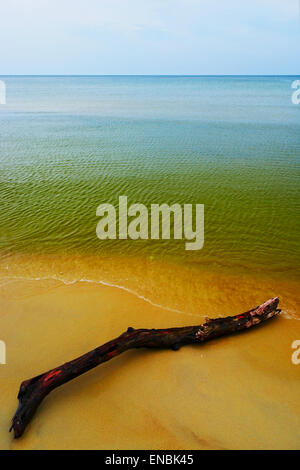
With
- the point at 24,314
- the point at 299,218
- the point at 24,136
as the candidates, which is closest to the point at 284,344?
the point at 24,314

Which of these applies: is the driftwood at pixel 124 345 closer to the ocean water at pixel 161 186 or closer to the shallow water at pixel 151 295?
the shallow water at pixel 151 295

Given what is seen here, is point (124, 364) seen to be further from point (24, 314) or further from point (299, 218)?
point (299, 218)

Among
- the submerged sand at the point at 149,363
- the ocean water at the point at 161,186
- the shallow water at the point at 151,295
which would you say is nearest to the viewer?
the submerged sand at the point at 149,363

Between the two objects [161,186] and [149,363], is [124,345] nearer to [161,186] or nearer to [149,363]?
[149,363]

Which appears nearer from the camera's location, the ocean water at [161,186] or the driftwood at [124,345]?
the driftwood at [124,345]

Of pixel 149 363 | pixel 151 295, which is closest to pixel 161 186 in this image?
pixel 151 295

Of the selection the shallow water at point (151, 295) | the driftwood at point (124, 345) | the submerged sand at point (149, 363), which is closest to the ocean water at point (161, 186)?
the shallow water at point (151, 295)

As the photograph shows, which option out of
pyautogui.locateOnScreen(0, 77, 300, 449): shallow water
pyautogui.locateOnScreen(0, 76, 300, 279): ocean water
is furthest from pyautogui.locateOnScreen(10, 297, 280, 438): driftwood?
pyautogui.locateOnScreen(0, 76, 300, 279): ocean water

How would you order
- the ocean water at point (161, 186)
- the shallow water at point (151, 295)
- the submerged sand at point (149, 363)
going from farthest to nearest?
the ocean water at point (161, 186) < the shallow water at point (151, 295) < the submerged sand at point (149, 363)
